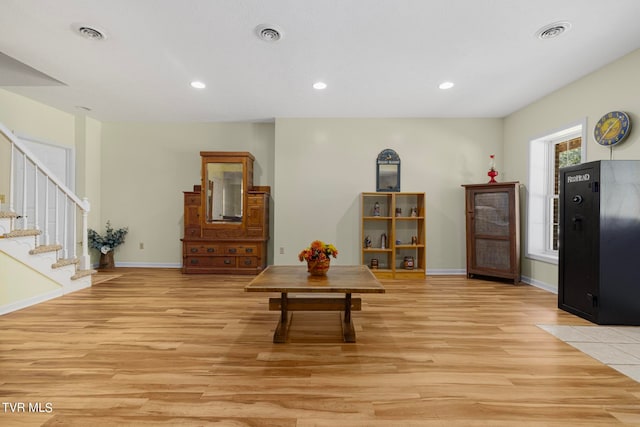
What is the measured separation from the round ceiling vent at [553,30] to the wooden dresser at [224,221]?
3.97 meters

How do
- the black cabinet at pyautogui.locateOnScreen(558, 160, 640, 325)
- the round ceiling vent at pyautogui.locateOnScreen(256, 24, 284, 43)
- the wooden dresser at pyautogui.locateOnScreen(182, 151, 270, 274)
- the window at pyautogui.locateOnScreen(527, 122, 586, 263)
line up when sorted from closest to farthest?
the round ceiling vent at pyautogui.locateOnScreen(256, 24, 284, 43) < the black cabinet at pyautogui.locateOnScreen(558, 160, 640, 325) < the window at pyautogui.locateOnScreen(527, 122, 586, 263) < the wooden dresser at pyautogui.locateOnScreen(182, 151, 270, 274)

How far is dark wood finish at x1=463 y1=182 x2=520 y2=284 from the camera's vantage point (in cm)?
435

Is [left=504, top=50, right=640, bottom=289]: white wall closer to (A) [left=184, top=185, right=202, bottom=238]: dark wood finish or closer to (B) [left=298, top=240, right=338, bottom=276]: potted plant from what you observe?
(B) [left=298, top=240, right=338, bottom=276]: potted plant

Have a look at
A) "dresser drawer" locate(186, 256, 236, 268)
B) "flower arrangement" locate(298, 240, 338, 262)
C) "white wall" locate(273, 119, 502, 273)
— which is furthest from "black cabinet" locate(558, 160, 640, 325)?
"dresser drawer" locate(186, 256, 236, 268)

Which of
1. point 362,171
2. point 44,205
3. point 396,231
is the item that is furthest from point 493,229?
point 44,205

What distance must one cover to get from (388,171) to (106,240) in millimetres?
5065

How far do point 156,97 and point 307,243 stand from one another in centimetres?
317

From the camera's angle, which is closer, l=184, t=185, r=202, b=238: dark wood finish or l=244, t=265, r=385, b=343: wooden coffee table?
l=244, t=265, r=385, b=343: wooden coffee table

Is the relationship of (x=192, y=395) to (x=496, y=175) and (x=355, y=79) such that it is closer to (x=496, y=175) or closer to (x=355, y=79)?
(x=355, y=79)

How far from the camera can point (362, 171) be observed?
5.11 metres

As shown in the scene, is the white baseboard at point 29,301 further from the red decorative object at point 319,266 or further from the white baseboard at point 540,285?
the white baseboard at point 540,285

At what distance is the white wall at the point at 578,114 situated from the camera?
9.77ft

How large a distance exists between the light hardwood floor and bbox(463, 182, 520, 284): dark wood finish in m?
1.34

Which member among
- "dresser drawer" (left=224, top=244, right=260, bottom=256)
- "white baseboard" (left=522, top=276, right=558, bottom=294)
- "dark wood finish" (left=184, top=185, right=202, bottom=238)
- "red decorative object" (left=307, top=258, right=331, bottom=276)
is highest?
"dark wood finish" (left=184, top=185, right=202, bottom=238)
